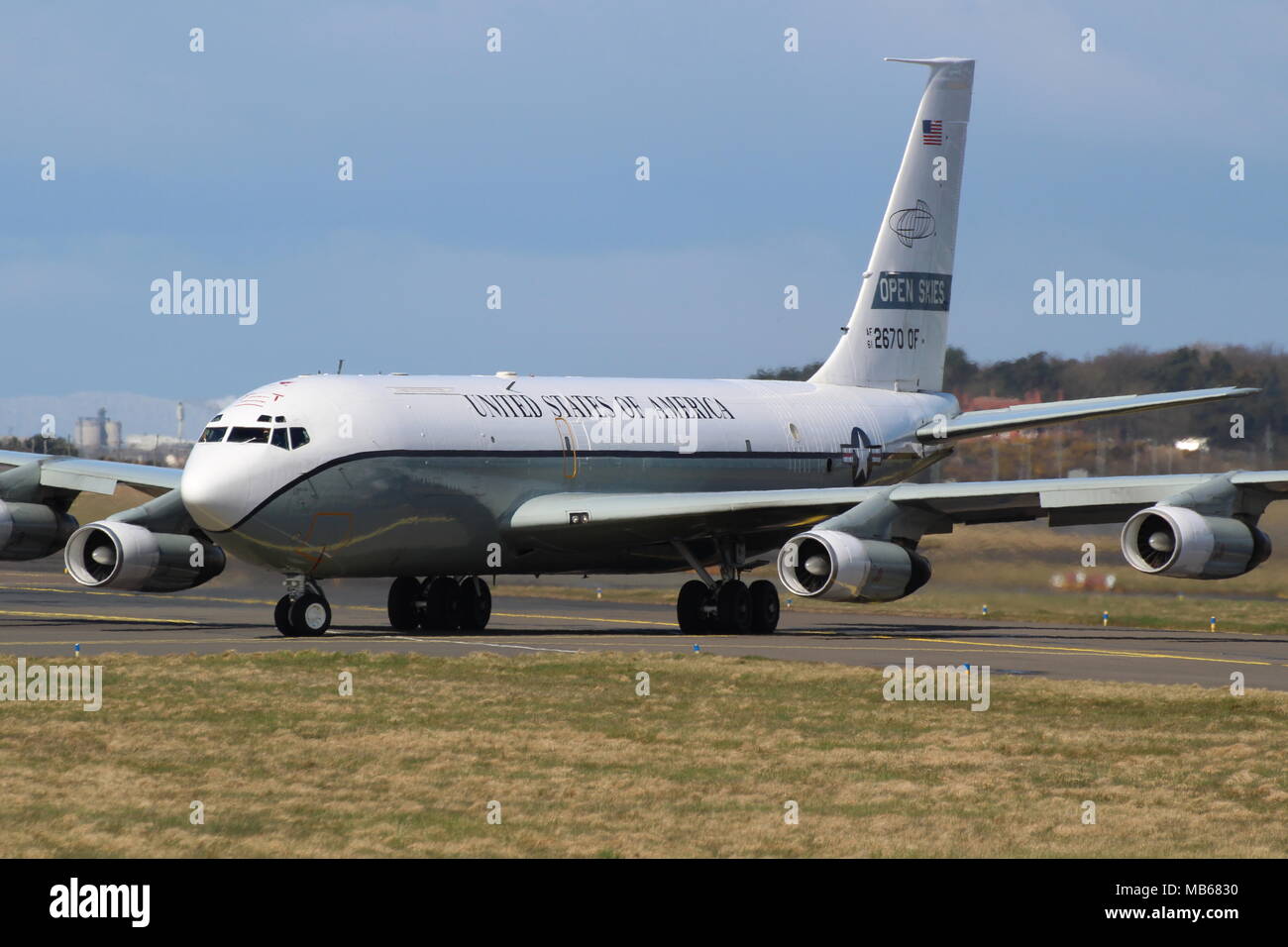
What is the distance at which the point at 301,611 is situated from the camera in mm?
32469

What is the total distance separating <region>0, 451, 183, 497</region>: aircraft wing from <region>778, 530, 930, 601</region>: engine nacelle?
13.4 m

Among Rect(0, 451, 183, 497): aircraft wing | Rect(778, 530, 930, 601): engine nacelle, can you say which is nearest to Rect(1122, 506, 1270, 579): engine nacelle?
Rect(778, 530, 930, 601): engine nacelle

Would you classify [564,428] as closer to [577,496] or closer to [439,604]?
[577,496]

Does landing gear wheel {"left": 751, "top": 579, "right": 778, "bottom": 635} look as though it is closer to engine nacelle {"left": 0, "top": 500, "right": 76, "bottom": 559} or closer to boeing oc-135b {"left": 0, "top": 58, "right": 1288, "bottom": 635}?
boeing oc-135b {"left": 0, "top": 58, "right": 1288, "bottom": 635}

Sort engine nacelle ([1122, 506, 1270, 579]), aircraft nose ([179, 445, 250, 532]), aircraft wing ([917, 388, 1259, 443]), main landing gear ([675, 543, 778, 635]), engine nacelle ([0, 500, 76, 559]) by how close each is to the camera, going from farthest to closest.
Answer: engine nacelle ([0, 500, 76, 559]) → aircraft wing ([917, 388, 1259, 443]) → main landing gear ([675, 543, 778, 635]) → aircraft nose ([179, 445, 250, 532]) → engine nacelle ([1122, 506, 1270, 579])

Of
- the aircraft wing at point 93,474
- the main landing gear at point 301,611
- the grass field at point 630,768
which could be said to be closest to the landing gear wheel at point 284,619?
the main landing gear at point 301,611

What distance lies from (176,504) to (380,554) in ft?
17.7

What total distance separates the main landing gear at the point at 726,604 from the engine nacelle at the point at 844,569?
4526 millimetres

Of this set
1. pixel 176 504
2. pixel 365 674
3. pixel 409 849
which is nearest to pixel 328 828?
pixel 409 849

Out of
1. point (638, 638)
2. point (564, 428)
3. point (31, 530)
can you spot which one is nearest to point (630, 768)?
point (638, 638)

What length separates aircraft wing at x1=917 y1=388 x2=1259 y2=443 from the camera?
37.0 metres

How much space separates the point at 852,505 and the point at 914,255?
12.7 m

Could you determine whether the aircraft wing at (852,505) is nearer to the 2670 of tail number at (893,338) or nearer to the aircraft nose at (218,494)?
the aircraft nose at (218,494)
